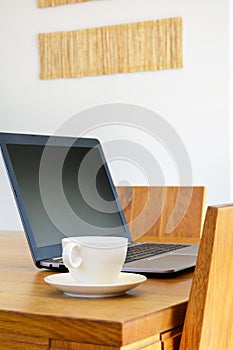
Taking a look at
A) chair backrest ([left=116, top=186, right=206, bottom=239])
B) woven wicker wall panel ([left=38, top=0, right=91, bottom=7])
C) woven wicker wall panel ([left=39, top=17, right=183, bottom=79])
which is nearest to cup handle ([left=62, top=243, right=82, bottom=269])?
chair backrest ([left=116, top=186, right=206, bottom=239])

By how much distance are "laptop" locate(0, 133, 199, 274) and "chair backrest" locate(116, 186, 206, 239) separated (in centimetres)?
39

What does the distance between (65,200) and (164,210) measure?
0.66m

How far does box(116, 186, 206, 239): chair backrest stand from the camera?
2.17 m

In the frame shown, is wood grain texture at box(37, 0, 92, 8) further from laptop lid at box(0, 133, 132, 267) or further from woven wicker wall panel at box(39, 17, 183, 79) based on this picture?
laptop lid at box(0, 133, 132, 267)

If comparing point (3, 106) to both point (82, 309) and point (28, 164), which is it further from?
point (82, 309)

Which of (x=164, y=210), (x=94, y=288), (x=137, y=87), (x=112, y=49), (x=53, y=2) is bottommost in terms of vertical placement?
(x=164, y=210)

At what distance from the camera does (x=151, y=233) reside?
86.6 inches

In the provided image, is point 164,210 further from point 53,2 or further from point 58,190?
point 53,2

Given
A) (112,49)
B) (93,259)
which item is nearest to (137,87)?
(112,49)

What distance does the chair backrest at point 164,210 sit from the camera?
2170 millimetres

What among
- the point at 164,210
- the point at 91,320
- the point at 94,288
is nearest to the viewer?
the point at 91,320

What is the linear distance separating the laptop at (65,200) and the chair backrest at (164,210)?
0.39 metres

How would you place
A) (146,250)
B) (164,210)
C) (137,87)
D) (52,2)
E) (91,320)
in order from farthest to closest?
(52,2) → (137,87) → (164,210) → (146,250) → (91,320)

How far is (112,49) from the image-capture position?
3.75 meters
